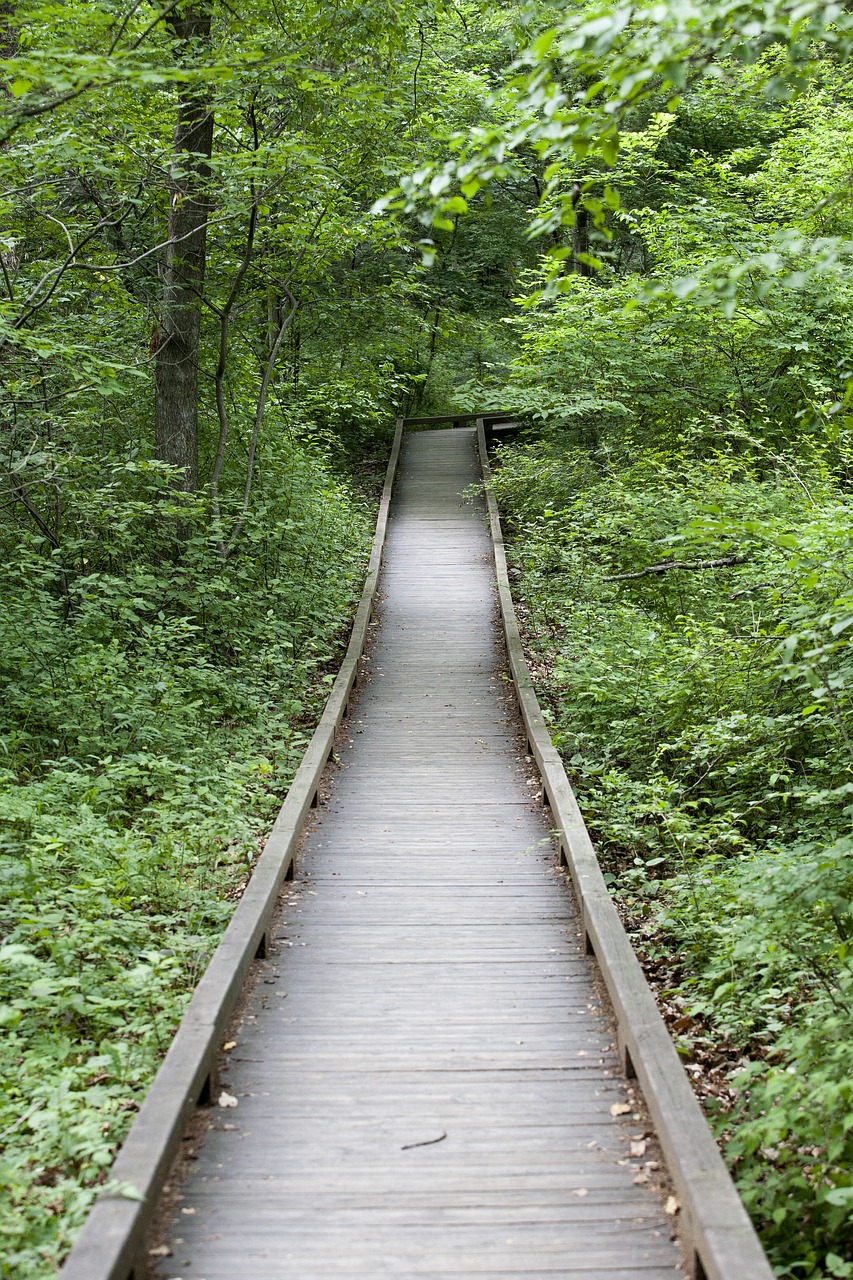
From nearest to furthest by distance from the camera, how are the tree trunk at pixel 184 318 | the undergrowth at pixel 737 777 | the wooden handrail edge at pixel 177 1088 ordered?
1. the wooden handrail edge at pixel 177 1088
2. the undergrowth at pixel 737 777
3. the tree trunk at pixel 184 318

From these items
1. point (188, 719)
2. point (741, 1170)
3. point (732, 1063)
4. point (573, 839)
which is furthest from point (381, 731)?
point (741, 1170)

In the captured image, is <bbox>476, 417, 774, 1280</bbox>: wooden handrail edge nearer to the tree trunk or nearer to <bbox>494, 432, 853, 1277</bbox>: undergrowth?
<bbox>494, 432, 853, 1277</bbox>: undergrowth

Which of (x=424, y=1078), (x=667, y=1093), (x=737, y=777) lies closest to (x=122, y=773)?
(x=424, y=1078)

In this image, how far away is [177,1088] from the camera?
362 centimetres

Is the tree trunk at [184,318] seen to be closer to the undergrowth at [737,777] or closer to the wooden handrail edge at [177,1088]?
the undergrowth at [737,777]

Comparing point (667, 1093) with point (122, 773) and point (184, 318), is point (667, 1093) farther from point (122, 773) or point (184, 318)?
point (184, 318)

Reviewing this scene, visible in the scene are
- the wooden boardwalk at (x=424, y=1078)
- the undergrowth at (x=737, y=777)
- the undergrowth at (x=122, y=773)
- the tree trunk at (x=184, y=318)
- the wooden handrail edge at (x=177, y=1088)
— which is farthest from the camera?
the tree trunk at (x=184, y=318)

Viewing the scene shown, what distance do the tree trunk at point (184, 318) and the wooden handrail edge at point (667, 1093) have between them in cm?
611

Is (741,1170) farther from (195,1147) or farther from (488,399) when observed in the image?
(488,399)

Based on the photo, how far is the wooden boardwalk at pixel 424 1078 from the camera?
3.26 metres

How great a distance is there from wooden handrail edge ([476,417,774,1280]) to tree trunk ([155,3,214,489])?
6.11m

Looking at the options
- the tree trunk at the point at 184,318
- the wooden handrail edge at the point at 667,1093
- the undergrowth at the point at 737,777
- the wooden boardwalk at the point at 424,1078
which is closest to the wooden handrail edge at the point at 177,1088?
the wooden boardwalk at the point at 424,1078

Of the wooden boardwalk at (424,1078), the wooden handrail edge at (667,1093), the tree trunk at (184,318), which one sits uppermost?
the tree trunk at (184,318)

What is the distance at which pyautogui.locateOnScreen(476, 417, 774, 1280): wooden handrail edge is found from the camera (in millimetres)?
2842
